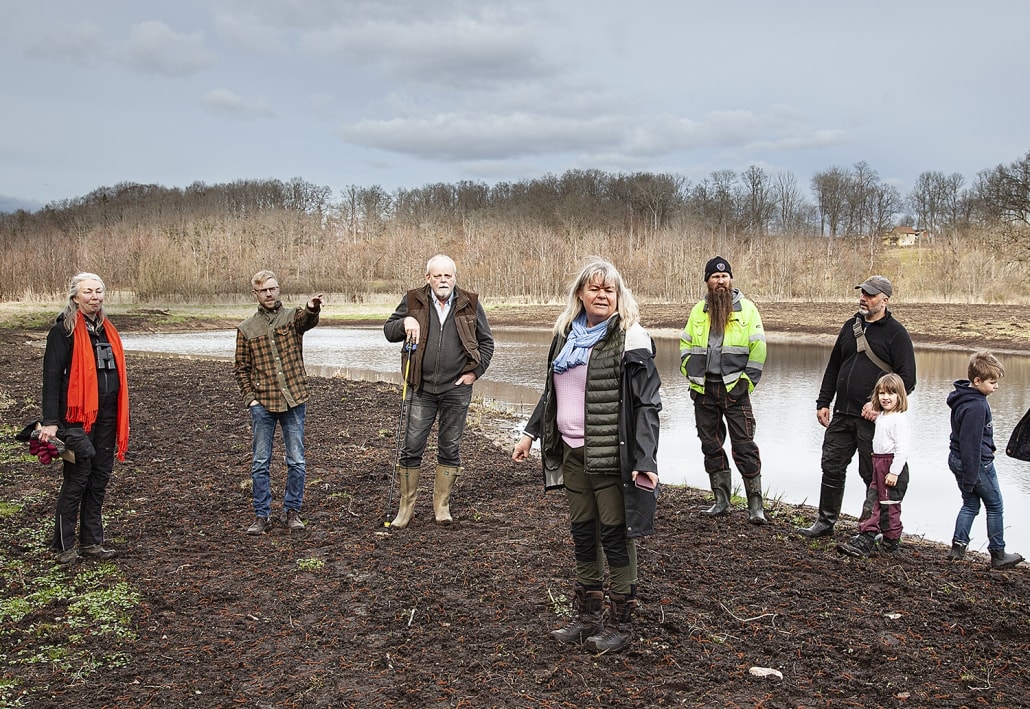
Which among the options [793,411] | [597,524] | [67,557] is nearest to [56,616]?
[67,557]

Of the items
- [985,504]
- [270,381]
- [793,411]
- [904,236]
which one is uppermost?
[904,236]

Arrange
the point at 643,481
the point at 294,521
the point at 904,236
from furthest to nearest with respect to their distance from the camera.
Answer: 1. the point at 904,236
2. the point at 294,521
3. the point at 643,481

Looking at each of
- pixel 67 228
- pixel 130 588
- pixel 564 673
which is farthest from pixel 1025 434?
pixel 67 228

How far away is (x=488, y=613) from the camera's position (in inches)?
191

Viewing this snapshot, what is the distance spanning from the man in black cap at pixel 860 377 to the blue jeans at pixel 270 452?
166 inches

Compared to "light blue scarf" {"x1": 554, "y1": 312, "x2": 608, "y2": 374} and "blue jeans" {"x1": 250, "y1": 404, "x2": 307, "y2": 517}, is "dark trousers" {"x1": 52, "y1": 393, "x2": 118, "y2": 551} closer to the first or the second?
"blue jeans" {"x1": 250, "y1": 404, "x2": 307, "y2": 517}

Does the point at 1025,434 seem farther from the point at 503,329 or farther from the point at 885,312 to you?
the point at 503,329

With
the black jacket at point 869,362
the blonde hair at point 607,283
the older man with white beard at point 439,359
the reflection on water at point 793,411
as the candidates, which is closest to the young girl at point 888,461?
the black jacket at point 869,362

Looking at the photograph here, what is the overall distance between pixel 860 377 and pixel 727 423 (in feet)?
3.84

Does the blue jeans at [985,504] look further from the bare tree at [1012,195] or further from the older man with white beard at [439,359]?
the bare tree at [1012,195]

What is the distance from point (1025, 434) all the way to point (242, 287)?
59.4 metres

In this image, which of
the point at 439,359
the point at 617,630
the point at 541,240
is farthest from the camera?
the point at 541,240

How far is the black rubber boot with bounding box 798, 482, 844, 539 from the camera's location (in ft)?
21.0

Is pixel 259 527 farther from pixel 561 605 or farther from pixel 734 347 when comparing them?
pixel 734 347
